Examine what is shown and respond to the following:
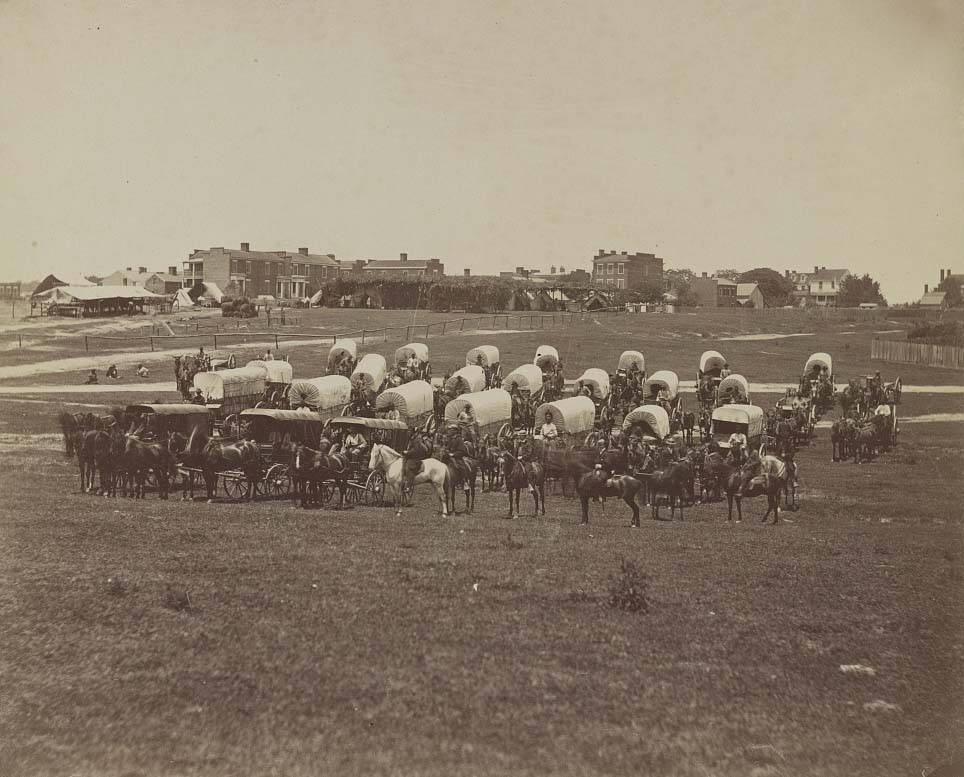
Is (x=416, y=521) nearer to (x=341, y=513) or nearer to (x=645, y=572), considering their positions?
(x=341, y=513)

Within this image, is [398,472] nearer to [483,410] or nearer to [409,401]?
[483,410]

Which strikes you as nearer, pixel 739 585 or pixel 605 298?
pixel 739 585

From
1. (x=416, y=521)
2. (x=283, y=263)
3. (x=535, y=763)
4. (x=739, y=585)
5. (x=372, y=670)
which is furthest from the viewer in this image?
(x=283, y=263)

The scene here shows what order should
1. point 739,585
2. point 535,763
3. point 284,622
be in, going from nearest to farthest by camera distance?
point 535,763, point 284,622, point 739,585

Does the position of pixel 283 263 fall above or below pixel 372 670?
above

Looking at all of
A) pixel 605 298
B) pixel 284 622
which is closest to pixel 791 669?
pixel 284 622

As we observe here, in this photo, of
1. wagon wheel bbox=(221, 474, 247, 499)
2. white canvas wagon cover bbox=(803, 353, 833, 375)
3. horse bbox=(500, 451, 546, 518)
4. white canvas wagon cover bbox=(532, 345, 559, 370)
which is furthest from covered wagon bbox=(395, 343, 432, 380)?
horse bbox=(500, 451, 546, 518)
